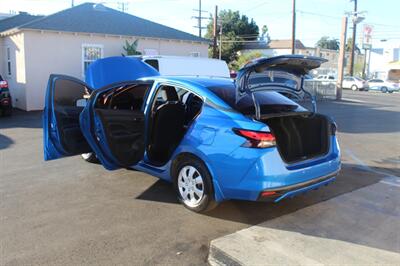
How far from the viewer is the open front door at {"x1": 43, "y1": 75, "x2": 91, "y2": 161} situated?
555 cm

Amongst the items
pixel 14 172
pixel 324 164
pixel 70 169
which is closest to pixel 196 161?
pixel 324 164

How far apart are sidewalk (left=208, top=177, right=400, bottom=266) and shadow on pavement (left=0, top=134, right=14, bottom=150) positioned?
656 cm

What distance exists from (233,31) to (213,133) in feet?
189

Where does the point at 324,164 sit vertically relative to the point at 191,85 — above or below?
below

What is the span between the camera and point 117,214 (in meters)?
4.74

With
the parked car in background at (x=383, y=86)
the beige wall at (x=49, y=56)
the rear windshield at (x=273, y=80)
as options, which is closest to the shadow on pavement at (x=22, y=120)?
the beige wall at (x=49, y=56)

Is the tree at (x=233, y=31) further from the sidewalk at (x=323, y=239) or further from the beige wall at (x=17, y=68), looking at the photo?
the sidewalk at (x=323, y=239)

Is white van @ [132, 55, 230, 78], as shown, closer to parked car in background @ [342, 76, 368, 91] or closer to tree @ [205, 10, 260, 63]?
parked car in background @ [342, 76, 368, 91]

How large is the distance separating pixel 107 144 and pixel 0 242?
1.75 m

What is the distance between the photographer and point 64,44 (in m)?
15.8

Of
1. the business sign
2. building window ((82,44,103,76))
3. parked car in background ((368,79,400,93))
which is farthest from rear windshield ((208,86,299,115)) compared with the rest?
the business sign

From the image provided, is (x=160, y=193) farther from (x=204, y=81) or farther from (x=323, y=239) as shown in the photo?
(x=323, y=239)

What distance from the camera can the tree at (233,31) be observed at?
56.6 m

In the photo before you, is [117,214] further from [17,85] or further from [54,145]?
[17,85]
